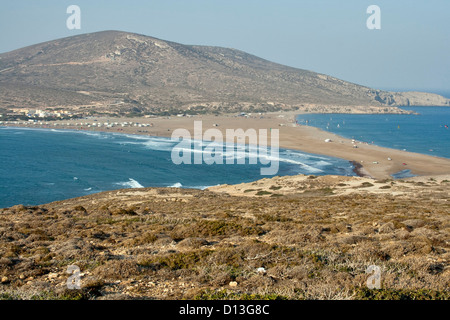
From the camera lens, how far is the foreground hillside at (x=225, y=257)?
840 cm

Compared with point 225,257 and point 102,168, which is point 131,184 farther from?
point 225,257

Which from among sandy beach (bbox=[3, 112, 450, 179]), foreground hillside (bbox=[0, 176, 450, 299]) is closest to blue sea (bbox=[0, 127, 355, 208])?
sandy beach (bbox=[3, 112, 450, 179])

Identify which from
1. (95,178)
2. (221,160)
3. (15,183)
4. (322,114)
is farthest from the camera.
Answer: (322,114)

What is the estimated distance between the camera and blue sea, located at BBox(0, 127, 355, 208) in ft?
158

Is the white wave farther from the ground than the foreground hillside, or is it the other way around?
the foreground hillside

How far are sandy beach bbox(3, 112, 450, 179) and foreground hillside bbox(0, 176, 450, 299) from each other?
144 ft

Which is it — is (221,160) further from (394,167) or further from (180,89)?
(180,89)

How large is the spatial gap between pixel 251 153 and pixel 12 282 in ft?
221

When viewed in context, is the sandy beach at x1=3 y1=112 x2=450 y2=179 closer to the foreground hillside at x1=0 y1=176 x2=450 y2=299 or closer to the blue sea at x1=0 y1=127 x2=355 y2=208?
the blue sea at x1=0 y1=127 x2=355 y2=208

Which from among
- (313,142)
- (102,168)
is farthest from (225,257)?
(313,142)

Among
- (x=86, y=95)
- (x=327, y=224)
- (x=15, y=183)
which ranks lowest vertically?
(x=15, y=183)

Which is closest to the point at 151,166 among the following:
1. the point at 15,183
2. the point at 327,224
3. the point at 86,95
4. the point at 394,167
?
the point at 15,183

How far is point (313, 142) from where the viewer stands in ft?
293

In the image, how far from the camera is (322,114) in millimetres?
172875
